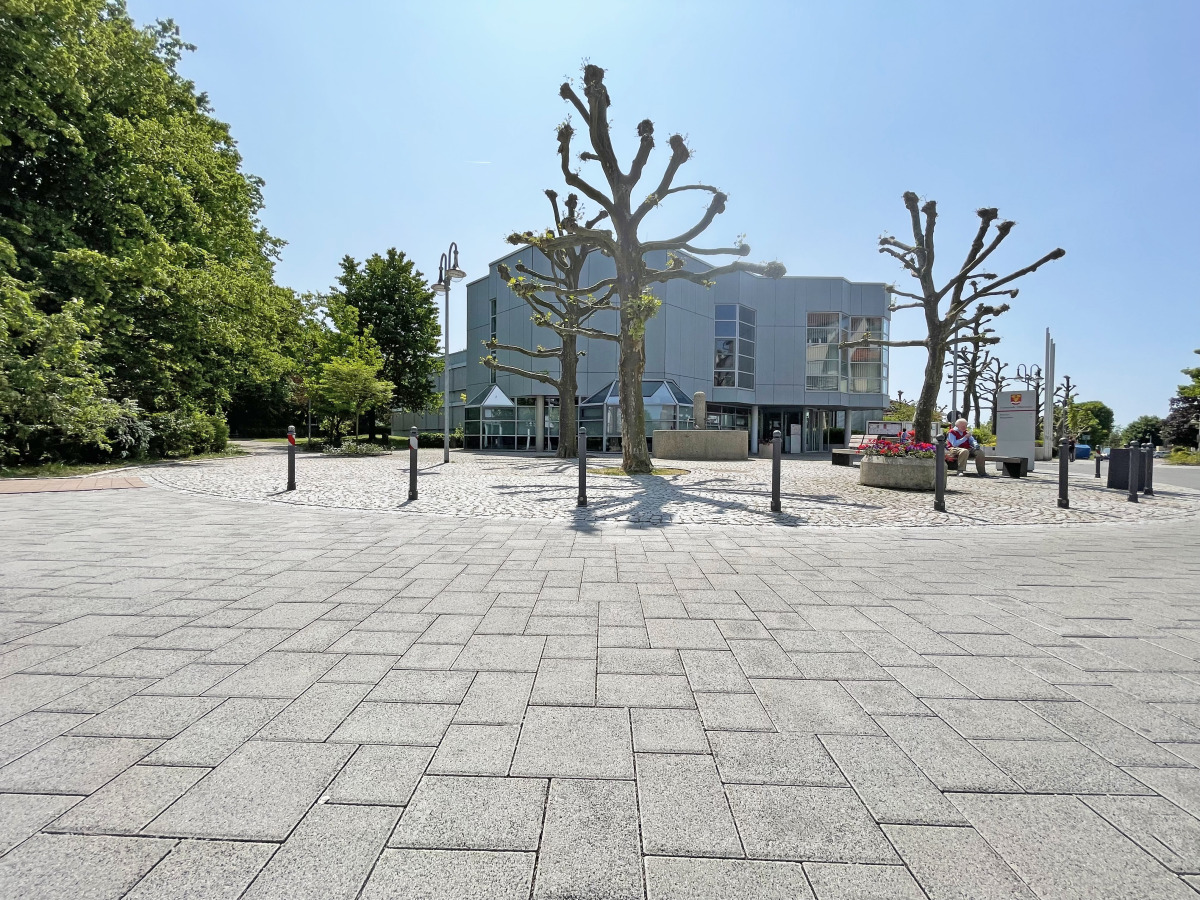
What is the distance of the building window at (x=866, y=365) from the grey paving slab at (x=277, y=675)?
37262 mm

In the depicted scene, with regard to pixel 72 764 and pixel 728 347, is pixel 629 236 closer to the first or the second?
pixel 72 764

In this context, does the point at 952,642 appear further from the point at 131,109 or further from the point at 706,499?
the point at 131,109

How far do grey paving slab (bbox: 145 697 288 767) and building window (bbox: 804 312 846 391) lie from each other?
36.0 metres

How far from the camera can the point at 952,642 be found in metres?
3.43

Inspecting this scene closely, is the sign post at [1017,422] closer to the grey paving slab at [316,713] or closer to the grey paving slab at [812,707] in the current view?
the grey paving slab at [812,707]

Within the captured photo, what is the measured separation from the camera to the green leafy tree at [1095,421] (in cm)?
5372

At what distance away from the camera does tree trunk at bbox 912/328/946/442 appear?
53.1 feet

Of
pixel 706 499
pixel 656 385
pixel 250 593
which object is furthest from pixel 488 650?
pixel 656 385

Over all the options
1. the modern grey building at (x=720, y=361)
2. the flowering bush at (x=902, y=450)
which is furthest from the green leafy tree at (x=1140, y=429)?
the flowering bush at (x=902, y=450)

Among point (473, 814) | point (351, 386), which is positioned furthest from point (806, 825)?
point (351, 386)

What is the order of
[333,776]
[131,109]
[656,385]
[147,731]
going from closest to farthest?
[333,776], [147,731], [131,109], [656,385]

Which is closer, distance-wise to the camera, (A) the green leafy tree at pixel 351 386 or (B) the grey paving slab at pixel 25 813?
(B) the grey paving slab at pixel 25 813

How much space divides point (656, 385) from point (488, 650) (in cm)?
2584

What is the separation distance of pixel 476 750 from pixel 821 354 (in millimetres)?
36446
